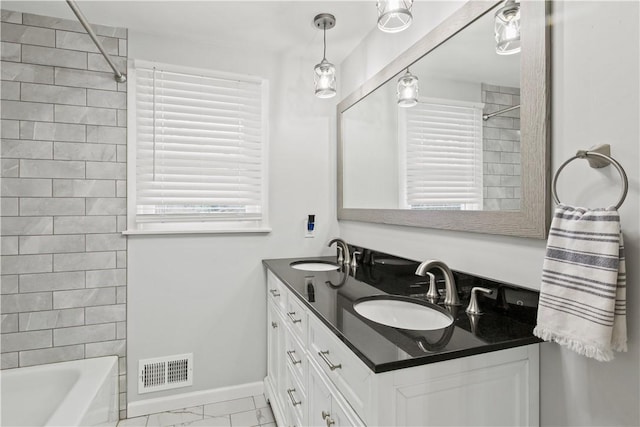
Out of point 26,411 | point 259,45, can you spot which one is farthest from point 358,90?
point 26,411

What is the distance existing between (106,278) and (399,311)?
1.74 meters

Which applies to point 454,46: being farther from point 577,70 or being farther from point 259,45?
point 259,45

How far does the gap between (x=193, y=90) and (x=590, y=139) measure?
2109mm

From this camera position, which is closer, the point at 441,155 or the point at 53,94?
the point at 441,155

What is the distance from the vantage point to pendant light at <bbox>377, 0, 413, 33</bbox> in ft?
4.02

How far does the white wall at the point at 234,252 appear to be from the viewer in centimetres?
211

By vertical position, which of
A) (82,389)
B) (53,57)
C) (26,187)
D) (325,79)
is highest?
(53,57)

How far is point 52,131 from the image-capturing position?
1919 mm

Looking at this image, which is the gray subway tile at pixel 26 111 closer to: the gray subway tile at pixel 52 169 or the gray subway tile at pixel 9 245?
the gray subway tile at pixel 52 169

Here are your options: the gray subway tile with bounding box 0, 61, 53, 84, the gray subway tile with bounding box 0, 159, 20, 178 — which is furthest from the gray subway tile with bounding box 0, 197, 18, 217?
the gray subway tile with bounding box 0, 61, 53, 84

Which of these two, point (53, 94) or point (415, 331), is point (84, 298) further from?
point (415, 331)

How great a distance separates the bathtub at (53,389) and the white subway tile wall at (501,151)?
2.02m

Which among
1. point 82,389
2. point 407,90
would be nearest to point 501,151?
point 407,90

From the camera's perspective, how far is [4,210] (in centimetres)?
186
